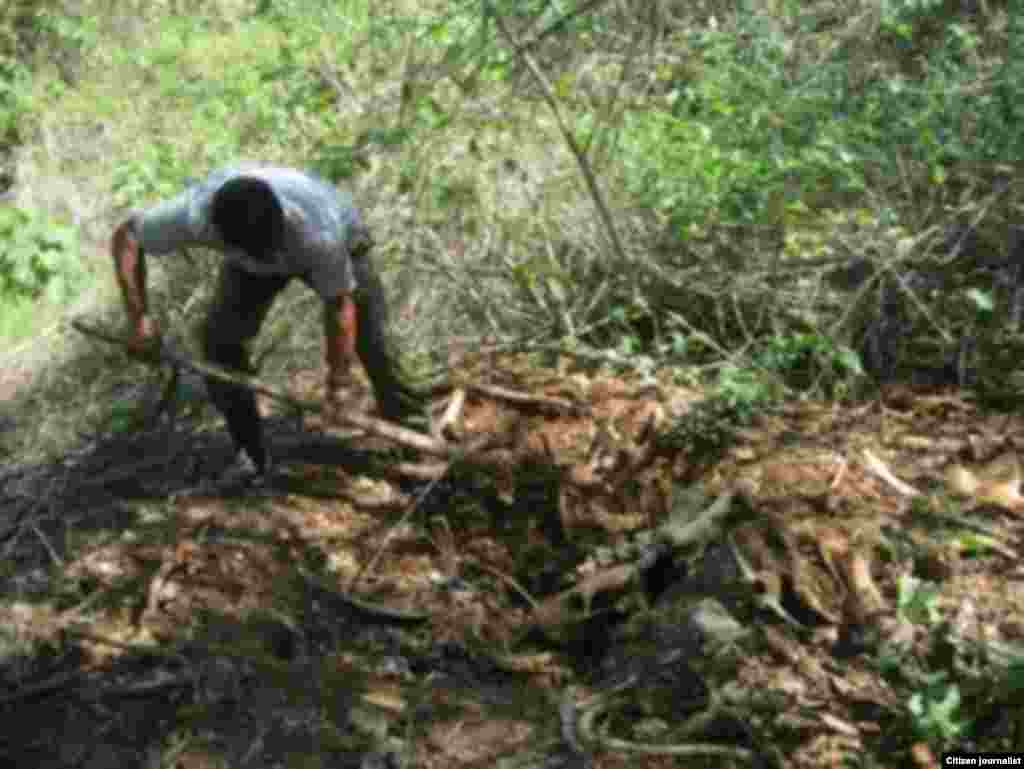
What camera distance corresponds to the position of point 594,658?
4.21m

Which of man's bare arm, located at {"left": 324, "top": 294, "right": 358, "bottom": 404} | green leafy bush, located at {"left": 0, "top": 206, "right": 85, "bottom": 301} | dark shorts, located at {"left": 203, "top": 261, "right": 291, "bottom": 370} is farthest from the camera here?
green leafy bush, located at {"left": 0, "top": 206, "right": 85, "bottom": 301}

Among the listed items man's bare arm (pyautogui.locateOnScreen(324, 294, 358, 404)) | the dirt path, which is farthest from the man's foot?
man's bare arm (pyautogui.locateOnScreen(324, 294, 358, 404))

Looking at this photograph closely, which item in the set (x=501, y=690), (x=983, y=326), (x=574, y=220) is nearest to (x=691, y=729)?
(x=501, y=690)

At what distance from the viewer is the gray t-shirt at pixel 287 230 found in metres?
4.35

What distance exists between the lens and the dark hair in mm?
4082

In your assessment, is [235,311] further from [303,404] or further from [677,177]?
[677,177]

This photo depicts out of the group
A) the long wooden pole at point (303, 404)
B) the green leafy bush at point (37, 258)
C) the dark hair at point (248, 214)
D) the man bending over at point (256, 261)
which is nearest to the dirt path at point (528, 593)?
the long wooden pole at point (303, 404)

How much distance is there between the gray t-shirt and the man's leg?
0.12m

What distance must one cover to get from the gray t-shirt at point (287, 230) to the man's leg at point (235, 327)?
0.39 feet

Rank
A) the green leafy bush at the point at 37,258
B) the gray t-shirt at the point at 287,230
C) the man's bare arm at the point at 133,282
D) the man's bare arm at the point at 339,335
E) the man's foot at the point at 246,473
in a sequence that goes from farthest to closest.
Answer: the green leafy bush at the point at 37,258
the man's foot at the point at 246,473
the man's bare arm at the point at 133,282
the man's bare arm at the point at 339,335
the gray t-shirt at the point at 287,230

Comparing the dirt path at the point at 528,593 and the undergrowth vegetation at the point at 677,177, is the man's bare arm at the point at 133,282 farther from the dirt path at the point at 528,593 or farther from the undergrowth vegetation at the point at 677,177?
the undergrowth vegetation at the point at 677,177

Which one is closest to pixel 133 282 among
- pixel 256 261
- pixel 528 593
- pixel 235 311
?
pixel 235 311

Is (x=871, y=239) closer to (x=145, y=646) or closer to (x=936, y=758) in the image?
(x=936, y=758)

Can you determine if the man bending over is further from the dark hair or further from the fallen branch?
the fallen branch
